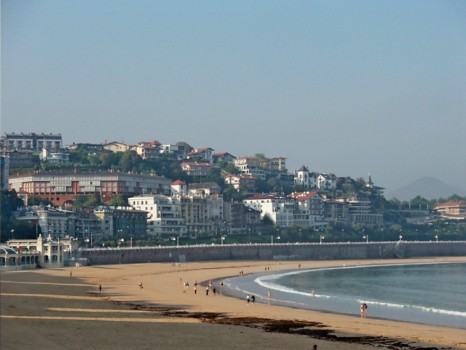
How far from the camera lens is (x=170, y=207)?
108m

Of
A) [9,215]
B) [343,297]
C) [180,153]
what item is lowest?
[343,297]

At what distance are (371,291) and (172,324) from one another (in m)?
25.6

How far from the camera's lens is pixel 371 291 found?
52.2 m

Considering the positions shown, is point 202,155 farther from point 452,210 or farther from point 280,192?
point 452,210

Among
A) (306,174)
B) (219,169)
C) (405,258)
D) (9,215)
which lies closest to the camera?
(9,215)

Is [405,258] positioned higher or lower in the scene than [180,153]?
lower

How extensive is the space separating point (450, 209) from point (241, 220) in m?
58.5

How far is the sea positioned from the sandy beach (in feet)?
8.72

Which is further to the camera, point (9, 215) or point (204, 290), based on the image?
point (9, 215)

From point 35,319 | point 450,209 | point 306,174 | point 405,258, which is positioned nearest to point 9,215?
point 405,258

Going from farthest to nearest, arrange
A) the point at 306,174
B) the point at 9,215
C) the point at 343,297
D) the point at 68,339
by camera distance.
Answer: the point at 306,174 → the point at 9,215 → the point at 343,297 → the point at 68,339

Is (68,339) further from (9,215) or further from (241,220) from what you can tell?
(241,220)

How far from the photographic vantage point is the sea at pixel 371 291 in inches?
1523

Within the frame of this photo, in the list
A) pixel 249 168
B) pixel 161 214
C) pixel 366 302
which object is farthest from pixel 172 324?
pixel 249 168
